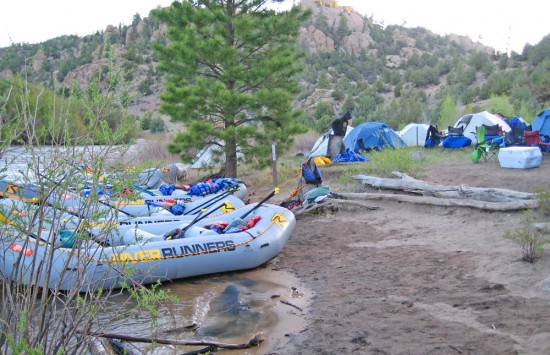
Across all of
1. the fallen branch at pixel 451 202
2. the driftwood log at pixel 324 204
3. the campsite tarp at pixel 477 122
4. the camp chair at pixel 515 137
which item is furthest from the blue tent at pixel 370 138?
the driftwood log at pixel 324 204

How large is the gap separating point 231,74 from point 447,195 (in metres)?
6.99

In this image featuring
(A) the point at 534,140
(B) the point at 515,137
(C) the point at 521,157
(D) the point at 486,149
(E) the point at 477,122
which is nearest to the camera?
(C) the point at 521,157

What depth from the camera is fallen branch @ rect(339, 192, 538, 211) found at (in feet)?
27.5

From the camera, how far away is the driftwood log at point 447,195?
859cm

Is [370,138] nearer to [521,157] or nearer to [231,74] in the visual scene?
[231,74]

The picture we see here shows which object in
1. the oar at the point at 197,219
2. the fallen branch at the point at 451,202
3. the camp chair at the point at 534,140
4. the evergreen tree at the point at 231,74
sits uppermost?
the evergreen tree at the point at 231,74

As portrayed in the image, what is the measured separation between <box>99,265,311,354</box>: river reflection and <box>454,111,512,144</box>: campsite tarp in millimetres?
11745

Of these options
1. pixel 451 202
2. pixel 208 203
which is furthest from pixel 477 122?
pixel 208 203

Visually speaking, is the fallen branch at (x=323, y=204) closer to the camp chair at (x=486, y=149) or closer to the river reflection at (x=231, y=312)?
the river reflection at (x=231, y=312)

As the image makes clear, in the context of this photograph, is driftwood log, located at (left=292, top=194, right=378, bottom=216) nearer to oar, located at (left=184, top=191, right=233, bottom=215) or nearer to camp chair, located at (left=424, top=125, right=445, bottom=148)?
oar, located at (left=184, top=191, right=233, bottom=215)

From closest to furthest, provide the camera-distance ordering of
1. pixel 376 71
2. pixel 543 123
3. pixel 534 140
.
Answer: pixel 534 140 → pixel 543 123 → pixel 376 71

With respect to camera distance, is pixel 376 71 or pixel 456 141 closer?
pixel 456 141

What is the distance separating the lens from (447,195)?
9.87 metres

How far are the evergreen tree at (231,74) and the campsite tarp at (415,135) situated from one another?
499 cm
